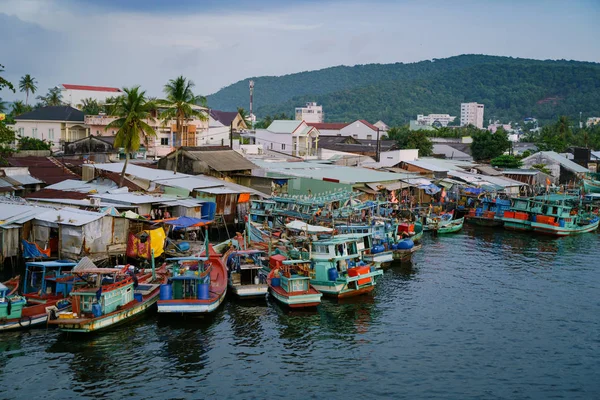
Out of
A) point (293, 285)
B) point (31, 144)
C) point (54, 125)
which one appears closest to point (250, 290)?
point (293, 285)

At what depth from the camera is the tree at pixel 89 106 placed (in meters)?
77.3

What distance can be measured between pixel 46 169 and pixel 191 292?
2586 centimetres

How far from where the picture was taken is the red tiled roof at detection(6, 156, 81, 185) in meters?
42.9

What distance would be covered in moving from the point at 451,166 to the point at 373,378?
1880 inches

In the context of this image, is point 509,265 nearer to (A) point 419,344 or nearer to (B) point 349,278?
(B) point 349,278

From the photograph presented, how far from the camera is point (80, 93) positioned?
9094 cm

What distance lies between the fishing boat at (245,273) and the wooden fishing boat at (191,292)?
0.93m

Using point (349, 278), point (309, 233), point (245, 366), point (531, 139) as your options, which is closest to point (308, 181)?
point (309, 233)

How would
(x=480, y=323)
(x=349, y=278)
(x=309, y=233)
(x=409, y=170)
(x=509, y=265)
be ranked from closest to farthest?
(x=480, y=323) → (x=349, y=278) → (x=309, y=233) → (x=509, y=265) → (x=409, y=170)

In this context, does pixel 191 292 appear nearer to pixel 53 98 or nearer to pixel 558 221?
pixel 558 221

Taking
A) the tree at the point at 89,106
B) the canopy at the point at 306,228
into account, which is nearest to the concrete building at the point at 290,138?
the tree at the point at 89,106

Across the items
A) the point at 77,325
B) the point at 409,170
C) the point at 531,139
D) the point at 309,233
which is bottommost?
the point at 77,325

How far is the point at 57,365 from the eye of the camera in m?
20.4

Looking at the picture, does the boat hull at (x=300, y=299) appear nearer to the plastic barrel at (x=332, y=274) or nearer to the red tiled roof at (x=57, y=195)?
the plastic barrel at (x=332, y=274)
